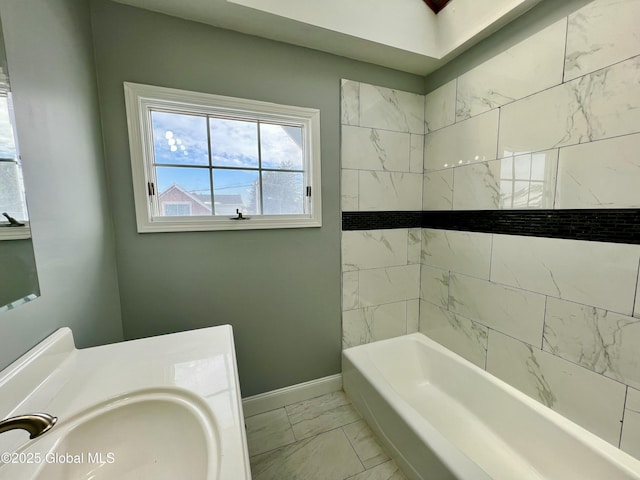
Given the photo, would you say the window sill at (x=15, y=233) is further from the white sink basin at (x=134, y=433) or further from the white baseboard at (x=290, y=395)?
the white baseboard at (x=290, y=395)

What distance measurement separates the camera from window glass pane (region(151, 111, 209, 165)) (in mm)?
1420

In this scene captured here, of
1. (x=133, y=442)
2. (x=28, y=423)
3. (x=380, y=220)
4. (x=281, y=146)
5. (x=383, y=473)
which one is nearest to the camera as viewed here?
(x=28, y=423)

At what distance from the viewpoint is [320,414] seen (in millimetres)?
1718

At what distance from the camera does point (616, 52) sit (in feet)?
3.30

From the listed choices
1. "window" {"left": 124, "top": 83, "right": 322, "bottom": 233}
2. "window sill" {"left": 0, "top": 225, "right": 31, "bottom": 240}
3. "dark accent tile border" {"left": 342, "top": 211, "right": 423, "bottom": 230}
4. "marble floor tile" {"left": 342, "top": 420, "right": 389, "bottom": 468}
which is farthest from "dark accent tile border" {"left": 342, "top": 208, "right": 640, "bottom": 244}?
"window sill" {"left": 0, "top": 225, "right": 31, "bottom": 240}

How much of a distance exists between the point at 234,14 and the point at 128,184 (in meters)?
1.07

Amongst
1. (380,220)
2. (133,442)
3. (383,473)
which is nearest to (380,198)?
(380,220)

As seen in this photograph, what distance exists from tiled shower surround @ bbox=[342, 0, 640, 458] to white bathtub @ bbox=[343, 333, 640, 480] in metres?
0.09

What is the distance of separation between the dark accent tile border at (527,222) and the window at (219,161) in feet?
1.59

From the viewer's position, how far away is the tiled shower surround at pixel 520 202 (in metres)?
1.03

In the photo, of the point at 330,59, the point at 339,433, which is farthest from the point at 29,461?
the point at 330,59

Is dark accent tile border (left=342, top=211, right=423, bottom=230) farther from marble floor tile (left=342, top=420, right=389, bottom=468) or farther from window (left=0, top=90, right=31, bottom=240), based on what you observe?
window (left=0, top=90, right=31, bottom=240)

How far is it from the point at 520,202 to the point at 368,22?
4.48 ft

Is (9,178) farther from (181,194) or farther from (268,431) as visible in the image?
(268,431)
